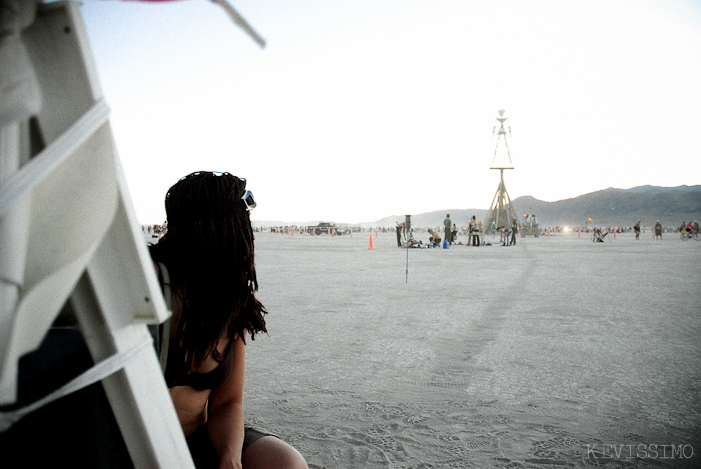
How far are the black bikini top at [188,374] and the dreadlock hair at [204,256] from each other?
27 millimetres

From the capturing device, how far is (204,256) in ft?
4.79

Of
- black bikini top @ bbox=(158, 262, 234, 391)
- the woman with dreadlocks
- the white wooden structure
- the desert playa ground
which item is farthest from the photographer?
the desert playa ground

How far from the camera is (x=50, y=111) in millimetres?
771

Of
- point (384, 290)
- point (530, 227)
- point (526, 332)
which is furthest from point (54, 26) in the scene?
point (530, 227)

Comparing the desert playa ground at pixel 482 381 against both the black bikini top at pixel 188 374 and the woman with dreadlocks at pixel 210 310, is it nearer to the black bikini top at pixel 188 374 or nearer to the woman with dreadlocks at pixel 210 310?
the woman with dreadlocks at pixel 210 310

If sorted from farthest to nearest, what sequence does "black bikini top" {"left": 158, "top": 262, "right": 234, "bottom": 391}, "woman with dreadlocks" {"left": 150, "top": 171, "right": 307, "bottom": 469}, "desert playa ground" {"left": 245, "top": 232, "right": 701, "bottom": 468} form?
"desert playa ground" {"left": 245, "top": 232, "right": 701, "bottom": 468} → "woman with dreadlocks" {"left": 150, "top": 171, "right": 307, "bottom": 469} → "black bikini top" {"left": 158, "top": 262, "right": 234, "bottom": 391}

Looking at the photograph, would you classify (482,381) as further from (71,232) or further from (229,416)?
(71,232)

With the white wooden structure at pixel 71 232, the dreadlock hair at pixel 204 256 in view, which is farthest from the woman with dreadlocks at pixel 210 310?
the white wooden structure at pixel 71 232

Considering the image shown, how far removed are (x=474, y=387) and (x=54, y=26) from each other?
364cm

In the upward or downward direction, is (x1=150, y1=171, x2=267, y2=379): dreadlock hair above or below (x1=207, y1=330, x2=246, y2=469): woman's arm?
above

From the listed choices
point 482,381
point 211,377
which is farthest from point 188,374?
point 482,381

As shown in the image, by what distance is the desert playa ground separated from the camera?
8.84ft

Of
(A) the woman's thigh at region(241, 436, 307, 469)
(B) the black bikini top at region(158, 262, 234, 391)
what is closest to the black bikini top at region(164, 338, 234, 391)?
(B) the black bikini top at region(158, 262, 234, 391)

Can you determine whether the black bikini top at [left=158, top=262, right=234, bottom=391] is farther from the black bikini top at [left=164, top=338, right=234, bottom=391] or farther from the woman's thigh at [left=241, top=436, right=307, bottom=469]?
the woman's thigh at [left=241, top=436, right=307, bottom=469]
